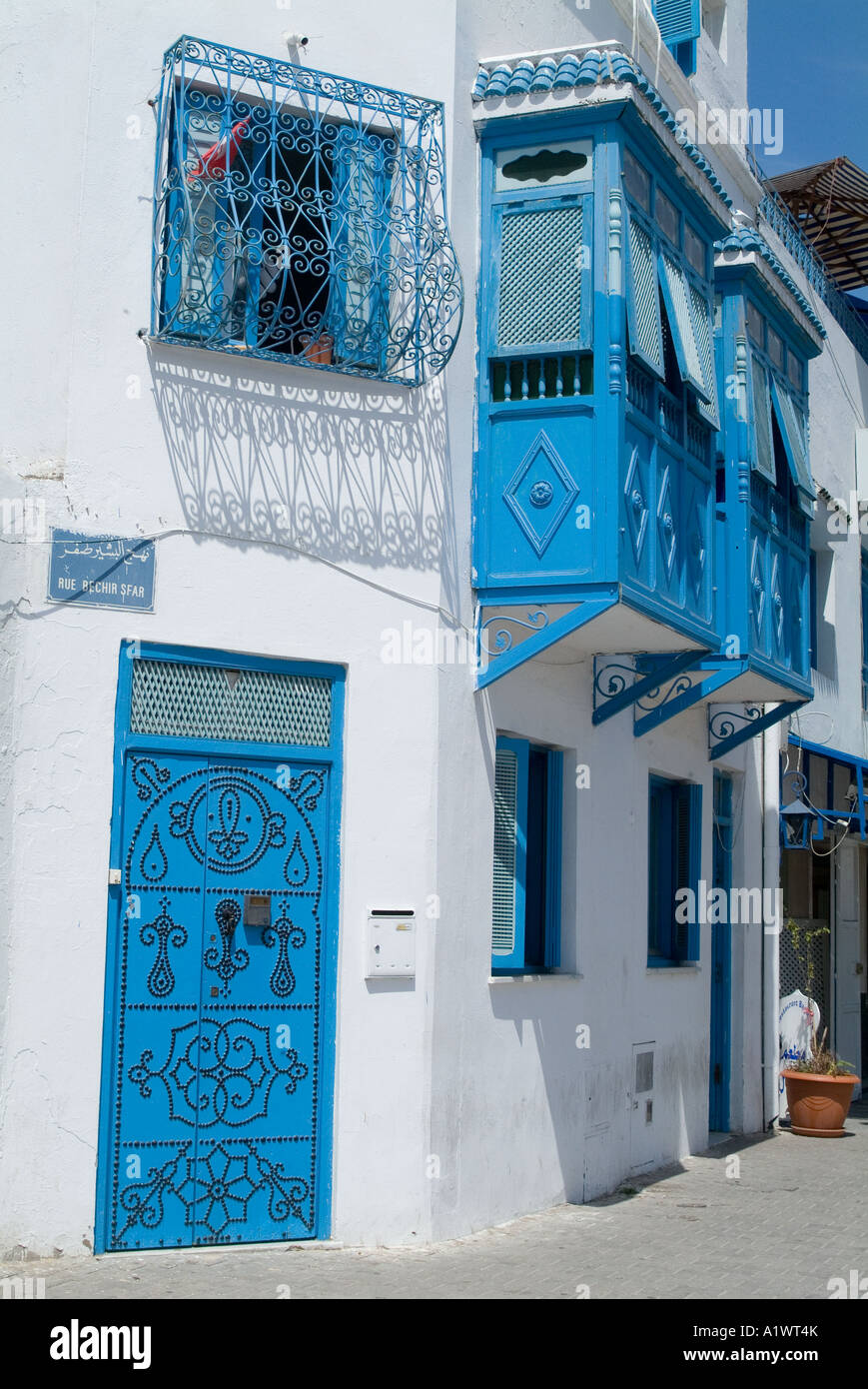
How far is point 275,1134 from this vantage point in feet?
27.5

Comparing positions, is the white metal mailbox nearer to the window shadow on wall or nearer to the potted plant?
the window shadow on wall

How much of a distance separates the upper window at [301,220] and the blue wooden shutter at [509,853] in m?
2.56

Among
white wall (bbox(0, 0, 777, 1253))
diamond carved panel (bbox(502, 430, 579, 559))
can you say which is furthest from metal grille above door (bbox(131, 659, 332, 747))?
diamond carved panel (bbox(502, 430, 579, 559))

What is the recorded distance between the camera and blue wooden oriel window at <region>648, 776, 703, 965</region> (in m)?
13.1

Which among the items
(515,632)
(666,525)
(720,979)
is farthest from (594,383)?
(720,979)

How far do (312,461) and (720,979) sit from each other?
24.5ft

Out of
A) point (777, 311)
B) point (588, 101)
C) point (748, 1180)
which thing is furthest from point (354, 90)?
point (748, 1180)

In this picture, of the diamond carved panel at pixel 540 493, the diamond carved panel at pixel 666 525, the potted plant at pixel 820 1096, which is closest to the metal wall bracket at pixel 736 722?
the potted plant at pixel 820 1096

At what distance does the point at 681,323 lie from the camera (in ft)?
33.9

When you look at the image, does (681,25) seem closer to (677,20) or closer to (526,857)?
(677,20)

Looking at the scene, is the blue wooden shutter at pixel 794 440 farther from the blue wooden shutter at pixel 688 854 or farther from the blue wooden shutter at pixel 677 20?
the blue wooden shutter at pixel 677 20

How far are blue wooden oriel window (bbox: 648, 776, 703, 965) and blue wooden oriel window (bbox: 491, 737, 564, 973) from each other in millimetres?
2496

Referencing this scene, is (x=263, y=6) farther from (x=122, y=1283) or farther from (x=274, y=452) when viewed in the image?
(x=122, y=1283)
